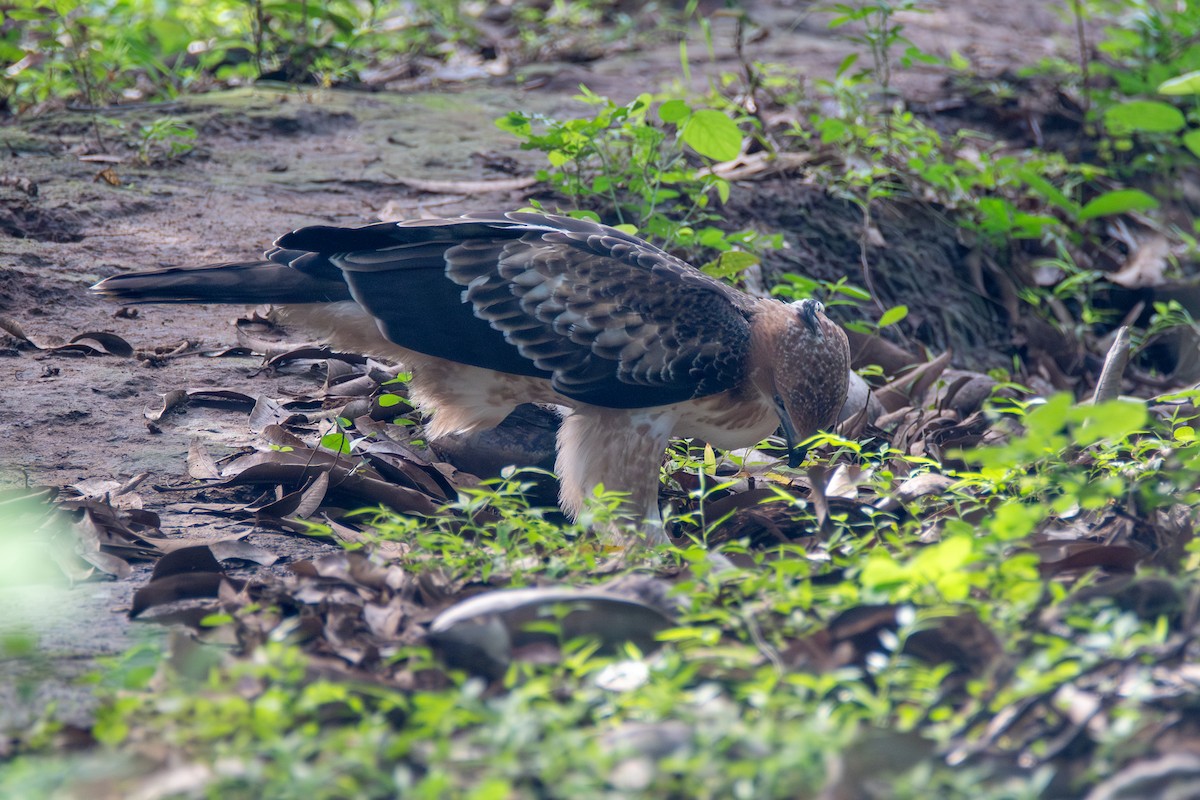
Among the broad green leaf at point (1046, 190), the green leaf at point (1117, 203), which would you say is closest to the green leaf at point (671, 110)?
the broad green leaf at point (1046, 190)

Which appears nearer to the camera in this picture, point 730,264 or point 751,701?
point 751,701

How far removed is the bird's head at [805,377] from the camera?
168 inches

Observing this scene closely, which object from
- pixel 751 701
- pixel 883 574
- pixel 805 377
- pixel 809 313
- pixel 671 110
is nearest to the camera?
pixel 751 701

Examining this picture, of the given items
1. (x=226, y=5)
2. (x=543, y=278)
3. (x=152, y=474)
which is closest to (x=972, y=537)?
(x=543, y=278)

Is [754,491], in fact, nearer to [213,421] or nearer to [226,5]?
[213,421]

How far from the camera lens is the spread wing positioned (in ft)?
14.1

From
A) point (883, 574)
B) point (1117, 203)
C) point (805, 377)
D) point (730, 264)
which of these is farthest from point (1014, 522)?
point (1117, 203)

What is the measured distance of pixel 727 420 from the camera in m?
4.55

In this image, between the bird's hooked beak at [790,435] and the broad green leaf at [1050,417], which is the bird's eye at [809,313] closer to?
the bird's hooked beak at [790,435]

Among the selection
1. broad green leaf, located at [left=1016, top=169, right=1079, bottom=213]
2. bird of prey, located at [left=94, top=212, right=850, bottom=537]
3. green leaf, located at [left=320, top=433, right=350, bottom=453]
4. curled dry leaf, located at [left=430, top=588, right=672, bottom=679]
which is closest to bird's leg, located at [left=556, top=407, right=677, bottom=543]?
bird of prey, located at [left=94, top=212, right=850, bottom=537]

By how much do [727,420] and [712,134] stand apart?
151cm

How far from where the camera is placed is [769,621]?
275 cm

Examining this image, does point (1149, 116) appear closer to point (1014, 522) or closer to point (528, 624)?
point (1014, 522)

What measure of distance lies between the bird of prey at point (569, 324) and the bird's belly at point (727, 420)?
0.01m
